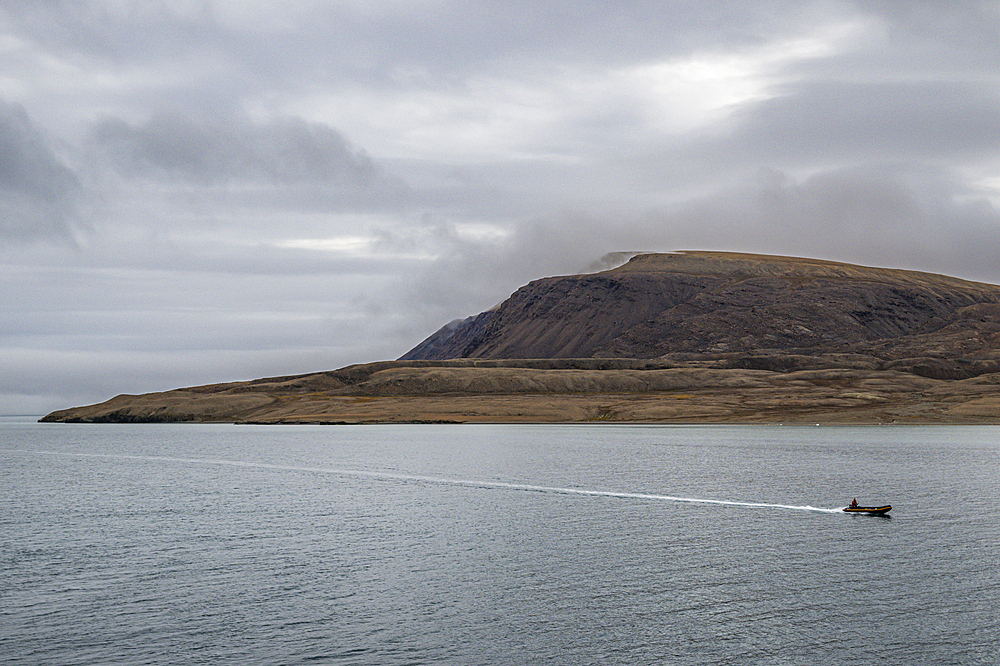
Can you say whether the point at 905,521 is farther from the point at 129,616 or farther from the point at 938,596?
the point at 129,616

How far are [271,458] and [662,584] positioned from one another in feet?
296

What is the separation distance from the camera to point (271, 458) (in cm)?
12206

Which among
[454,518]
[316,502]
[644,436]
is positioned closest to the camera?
[454,518]

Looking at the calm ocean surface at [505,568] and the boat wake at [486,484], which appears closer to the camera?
the calm ocean surface at [505,568]

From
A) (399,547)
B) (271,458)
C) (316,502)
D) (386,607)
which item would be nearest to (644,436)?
(271,458)

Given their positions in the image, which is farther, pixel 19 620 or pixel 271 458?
pixel 271 458

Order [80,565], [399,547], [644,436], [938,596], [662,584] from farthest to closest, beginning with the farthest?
[644,436] → [399,547] → [80,565] → [662,584] → [938,596]

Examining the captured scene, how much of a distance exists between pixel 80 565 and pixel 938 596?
4081cm

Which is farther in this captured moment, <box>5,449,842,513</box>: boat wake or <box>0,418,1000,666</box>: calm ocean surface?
<box>5,449,842,513</box>: boat wake

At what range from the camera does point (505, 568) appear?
4509 centimetres

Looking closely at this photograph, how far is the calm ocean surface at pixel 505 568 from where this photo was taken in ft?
105

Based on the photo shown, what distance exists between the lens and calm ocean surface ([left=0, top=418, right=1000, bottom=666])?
105 feet

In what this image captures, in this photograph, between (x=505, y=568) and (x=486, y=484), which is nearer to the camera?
(x=505, y=568)

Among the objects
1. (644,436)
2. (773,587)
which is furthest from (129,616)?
(644,436)
